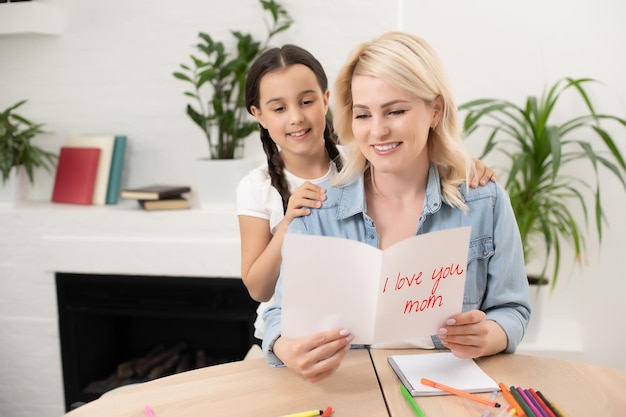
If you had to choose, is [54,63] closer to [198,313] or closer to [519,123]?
[198,313]

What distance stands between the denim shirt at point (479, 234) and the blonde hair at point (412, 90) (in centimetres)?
3

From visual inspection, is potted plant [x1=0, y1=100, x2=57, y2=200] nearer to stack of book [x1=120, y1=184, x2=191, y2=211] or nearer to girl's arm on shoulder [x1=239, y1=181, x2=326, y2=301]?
stack of book [x1=120, y1=184, x2=191, y2=211]

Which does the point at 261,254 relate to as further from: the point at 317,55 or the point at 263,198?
the point at 317,55

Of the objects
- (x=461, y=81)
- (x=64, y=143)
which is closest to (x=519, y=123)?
(x=461, y=81)

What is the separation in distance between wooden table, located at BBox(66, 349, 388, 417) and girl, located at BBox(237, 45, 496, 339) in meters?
0.44

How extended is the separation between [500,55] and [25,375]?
2.50 meters

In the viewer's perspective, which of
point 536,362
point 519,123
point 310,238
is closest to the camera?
point 310,238

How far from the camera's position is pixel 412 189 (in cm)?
148

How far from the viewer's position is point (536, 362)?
1.27 meters

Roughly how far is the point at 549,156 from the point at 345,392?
173cm

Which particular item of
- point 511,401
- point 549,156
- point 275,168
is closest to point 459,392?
point 511,401

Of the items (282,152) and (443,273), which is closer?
(443,273)

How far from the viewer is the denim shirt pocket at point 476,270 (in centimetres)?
141

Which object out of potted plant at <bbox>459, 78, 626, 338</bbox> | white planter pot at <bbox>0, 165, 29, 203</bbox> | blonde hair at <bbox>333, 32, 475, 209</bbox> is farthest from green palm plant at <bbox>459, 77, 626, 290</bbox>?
white planter pot at <bbox>0, 165, 29, 203</bbox>
